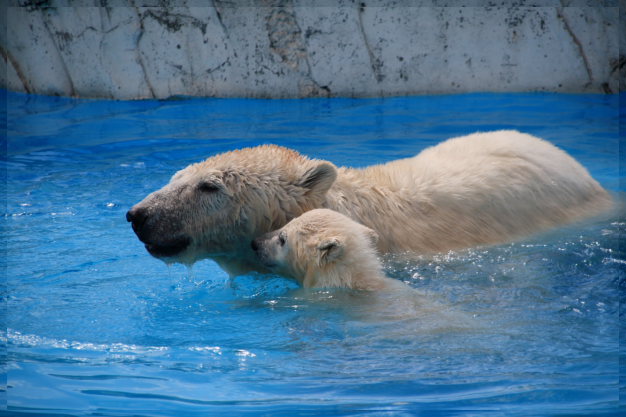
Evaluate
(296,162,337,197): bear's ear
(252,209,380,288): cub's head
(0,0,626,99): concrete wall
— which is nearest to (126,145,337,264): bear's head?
(296,162,337,197): bear's ear

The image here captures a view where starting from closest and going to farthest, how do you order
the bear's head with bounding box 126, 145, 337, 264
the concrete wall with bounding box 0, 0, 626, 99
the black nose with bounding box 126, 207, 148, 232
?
the black nose with bounding box 126, 207, 148, 232, the bear's head with bounding box 126, 145, 337, 264, the concrete wall with bounding box 0, 0, 626, 99

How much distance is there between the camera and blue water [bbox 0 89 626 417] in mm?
2576

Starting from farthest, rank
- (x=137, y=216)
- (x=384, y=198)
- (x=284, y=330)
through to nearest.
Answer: (x=384, y=198) < (x=137, y=216) < (x=284, y=330)

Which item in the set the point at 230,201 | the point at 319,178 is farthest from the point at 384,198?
the point at 230,201

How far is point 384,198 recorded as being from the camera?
3.92 meters

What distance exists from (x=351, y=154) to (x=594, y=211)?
2.80 m

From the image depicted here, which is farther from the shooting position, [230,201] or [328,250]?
[230,201]

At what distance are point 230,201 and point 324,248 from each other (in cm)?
54

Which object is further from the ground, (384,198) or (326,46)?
(326,46)

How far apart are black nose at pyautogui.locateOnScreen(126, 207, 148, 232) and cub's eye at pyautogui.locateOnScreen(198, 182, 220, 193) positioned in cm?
32

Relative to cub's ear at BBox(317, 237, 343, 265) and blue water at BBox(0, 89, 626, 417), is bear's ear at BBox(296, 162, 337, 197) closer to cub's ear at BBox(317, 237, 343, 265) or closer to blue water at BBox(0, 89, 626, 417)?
cub's ear at BBox(317, 237, 343, 265)

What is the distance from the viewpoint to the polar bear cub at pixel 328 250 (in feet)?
11.5

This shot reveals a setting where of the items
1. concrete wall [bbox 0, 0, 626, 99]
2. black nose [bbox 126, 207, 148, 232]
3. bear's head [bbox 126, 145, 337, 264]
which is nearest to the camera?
black nose [bbox 126, 207, 148, 232]

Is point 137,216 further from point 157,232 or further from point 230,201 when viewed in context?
point 230,201
